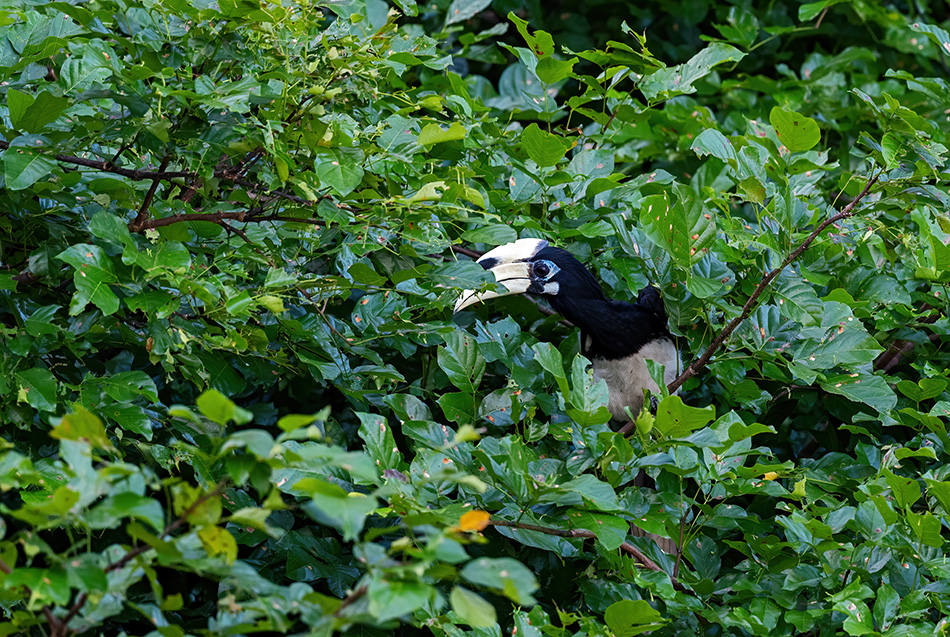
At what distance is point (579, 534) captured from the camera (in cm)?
146

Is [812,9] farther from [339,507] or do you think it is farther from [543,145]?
[339,507]

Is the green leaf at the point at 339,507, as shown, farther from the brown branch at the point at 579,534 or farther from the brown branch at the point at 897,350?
the brown branch at the point at 897,350

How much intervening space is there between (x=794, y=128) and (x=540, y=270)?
0.61 meters

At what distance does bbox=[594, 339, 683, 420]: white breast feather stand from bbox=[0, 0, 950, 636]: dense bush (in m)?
0.10

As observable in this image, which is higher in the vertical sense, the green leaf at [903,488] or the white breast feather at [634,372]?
the green leaf at [903,488]

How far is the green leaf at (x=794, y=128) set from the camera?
170 cm

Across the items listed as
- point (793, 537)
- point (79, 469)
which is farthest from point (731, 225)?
point (79, 469)

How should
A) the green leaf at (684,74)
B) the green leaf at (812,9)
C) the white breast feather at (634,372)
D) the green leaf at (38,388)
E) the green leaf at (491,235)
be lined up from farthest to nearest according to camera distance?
the green leaf at (812,9) < the white breast feather at (634,372) < the green leaf at (684,74) < the green leaf at (491,235) < the green leaf at (38,388)

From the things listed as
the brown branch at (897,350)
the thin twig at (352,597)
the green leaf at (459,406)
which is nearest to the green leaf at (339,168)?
the green leaf at (459,406)

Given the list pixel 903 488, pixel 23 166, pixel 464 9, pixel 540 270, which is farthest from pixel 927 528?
pixel 464 9

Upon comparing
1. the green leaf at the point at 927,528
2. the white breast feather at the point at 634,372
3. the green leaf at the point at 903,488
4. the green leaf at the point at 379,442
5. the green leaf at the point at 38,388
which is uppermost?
the green leaf at the point at 38,388

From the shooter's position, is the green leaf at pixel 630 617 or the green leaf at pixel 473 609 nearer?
the green leaf at pixel 473 609

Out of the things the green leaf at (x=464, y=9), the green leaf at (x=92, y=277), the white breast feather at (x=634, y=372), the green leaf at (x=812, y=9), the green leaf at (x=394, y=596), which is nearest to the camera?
the green leaf at (x=394, y=596)

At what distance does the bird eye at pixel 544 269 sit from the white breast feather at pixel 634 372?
28 centimetres
